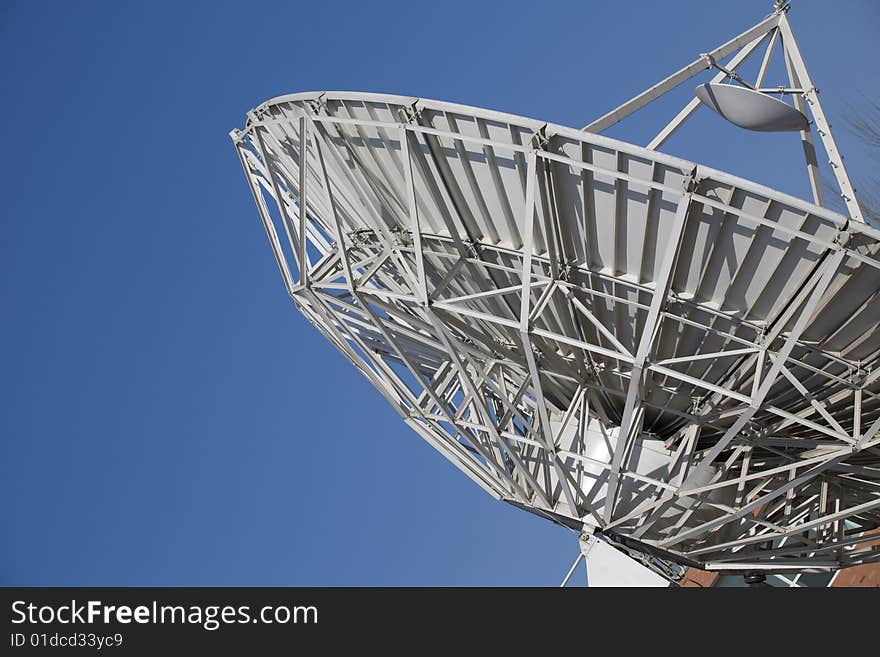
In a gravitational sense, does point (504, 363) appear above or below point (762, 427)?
above

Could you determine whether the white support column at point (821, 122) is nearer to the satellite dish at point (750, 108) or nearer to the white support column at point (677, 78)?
the white support column at point (677, 78)

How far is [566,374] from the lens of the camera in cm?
1892

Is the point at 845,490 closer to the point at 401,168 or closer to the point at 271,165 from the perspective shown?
the point at 401,168

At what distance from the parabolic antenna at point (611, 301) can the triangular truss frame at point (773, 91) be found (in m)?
0.06

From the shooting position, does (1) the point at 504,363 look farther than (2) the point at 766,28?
Yes

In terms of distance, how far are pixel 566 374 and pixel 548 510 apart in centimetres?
296

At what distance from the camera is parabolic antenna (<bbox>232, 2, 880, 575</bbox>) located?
13.9m

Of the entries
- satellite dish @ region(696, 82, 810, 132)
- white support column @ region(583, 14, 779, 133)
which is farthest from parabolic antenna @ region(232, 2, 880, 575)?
Answer: satellite dish @ region(696, 82, 810, 132)

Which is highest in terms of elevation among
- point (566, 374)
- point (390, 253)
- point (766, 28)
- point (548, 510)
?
point (766, 28)

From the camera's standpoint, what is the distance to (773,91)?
16562 mm

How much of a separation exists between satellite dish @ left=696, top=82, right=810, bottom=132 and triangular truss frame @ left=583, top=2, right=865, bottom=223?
878 mm

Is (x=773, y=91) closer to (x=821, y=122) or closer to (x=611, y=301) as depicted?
(x=821, y=122)
